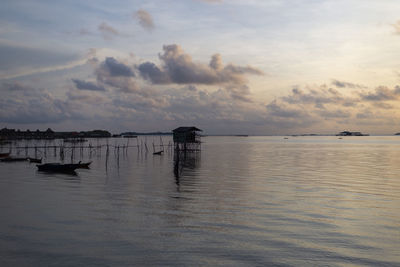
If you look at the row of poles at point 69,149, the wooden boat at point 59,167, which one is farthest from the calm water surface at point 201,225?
the row of poles at point 69,149

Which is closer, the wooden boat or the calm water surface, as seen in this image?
the calm water surface

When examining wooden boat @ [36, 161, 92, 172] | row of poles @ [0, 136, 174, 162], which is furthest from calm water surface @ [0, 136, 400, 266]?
row of poles @ [0, 136, 174, 162]

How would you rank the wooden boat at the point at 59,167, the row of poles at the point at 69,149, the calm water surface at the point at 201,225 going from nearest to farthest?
1. the calm water surface at the point at 201,225
2. the wooden boat at the point at 59,167
3. the row of poles at the point at 69,149

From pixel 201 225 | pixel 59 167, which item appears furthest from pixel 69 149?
pixel 201 225

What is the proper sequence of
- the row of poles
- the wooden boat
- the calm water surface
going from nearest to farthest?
1. the calm water surface
2. the wooden boat
3. the row of poles

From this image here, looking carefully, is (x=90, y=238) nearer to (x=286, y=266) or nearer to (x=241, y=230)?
(x=241, y=230)

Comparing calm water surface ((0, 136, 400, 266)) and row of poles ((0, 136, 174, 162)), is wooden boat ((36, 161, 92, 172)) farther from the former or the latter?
row of poles ((0, 136, 174, 162))

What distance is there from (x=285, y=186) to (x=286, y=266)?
1424cm

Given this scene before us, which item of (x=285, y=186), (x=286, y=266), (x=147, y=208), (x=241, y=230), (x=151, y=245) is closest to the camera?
(x=286, y=266)

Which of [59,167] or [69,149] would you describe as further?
[69,149]

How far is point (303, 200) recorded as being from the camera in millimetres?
18578

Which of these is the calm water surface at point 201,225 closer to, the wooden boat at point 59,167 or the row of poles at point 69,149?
the wooden boat at point 59,167

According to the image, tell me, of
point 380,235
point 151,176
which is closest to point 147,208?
point 380,235

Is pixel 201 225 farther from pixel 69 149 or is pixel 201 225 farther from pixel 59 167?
pixel 69 149
